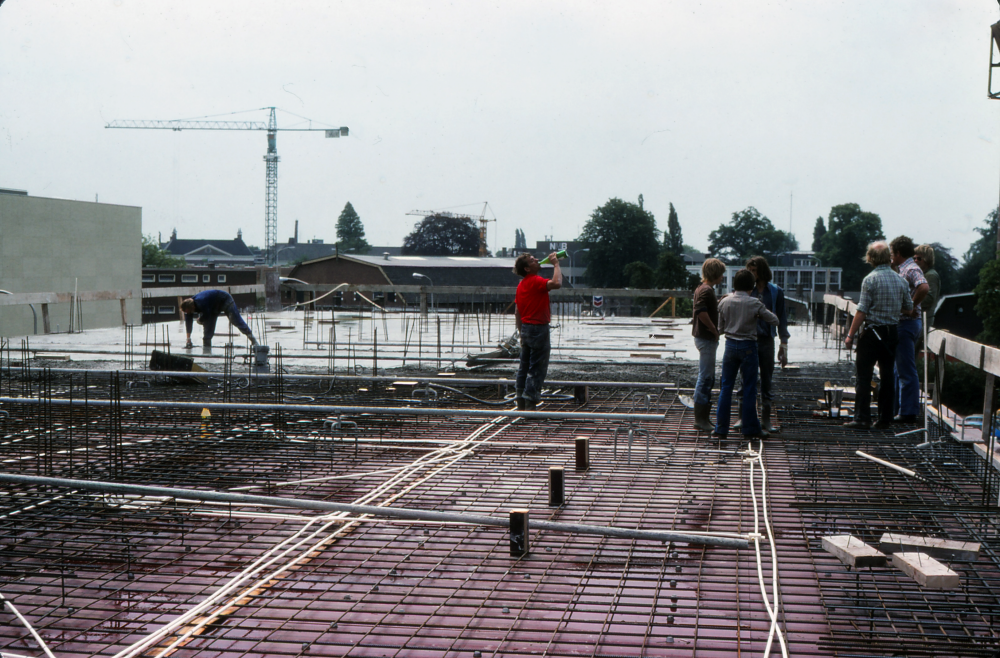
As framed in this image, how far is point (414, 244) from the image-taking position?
3228 inches

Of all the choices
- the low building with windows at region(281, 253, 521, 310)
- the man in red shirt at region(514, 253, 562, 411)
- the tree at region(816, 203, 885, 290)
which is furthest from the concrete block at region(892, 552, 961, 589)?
the tree at region(816, 203, 885, 290)

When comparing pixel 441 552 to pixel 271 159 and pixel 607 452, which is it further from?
pixel 271 159

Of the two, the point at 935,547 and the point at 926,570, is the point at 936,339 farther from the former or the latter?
the point at 926,570

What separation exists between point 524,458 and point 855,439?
251 cm

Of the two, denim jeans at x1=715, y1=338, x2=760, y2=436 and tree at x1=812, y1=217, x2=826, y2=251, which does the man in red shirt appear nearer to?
denim jeans at x1=715, y1=338, x2=760, y2=436

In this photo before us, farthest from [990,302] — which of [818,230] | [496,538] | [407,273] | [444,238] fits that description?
[818,230]

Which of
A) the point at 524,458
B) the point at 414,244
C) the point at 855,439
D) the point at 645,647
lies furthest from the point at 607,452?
the point at 414,244

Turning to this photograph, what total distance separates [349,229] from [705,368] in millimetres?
102847

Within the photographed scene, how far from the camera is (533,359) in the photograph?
26.0 ft

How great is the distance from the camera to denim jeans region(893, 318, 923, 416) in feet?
23.2

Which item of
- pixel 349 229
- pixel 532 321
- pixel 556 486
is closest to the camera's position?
pixel 556 486

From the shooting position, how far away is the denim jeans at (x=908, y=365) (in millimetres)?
7086

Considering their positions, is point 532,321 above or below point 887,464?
above

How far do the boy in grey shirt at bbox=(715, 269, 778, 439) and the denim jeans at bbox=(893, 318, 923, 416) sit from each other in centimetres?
120
